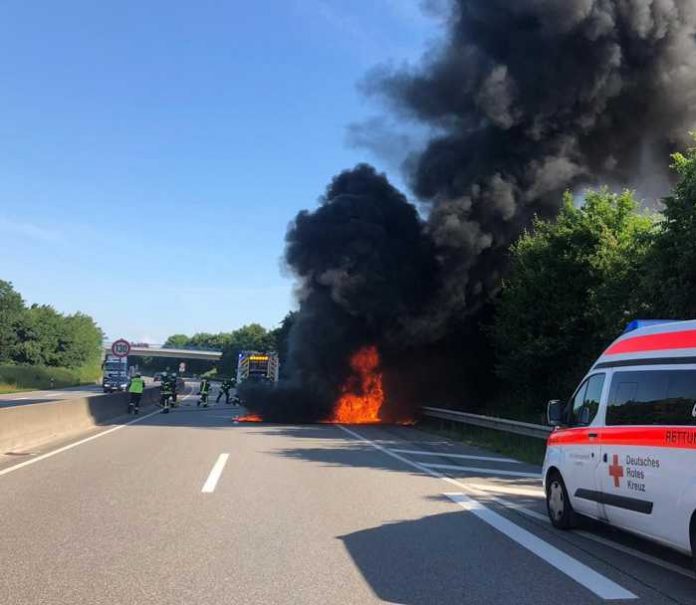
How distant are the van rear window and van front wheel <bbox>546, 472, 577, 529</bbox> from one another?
1235mm

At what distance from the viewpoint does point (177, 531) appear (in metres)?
6.81

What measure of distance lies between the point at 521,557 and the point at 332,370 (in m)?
24.2

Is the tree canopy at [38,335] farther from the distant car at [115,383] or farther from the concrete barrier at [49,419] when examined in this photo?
the concrete barrier at [49,419]

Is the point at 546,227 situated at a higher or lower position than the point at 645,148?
lower

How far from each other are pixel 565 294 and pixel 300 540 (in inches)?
603

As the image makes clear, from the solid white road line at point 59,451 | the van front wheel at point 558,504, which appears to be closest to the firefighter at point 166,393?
the solid white road line at point 59,451

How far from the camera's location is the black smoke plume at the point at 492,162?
96.3 feet

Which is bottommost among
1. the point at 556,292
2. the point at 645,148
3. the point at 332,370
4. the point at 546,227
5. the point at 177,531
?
the point at 177,531

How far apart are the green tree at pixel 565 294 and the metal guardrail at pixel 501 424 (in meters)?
2.48

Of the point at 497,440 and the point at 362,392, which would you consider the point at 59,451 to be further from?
the point at 362,392

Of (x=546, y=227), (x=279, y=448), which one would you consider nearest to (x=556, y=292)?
(x=546, y=227)

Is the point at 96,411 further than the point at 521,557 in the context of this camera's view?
Yes

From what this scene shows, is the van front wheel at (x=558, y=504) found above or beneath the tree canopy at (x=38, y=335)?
beneath

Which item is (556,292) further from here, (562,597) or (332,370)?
(562,597)
